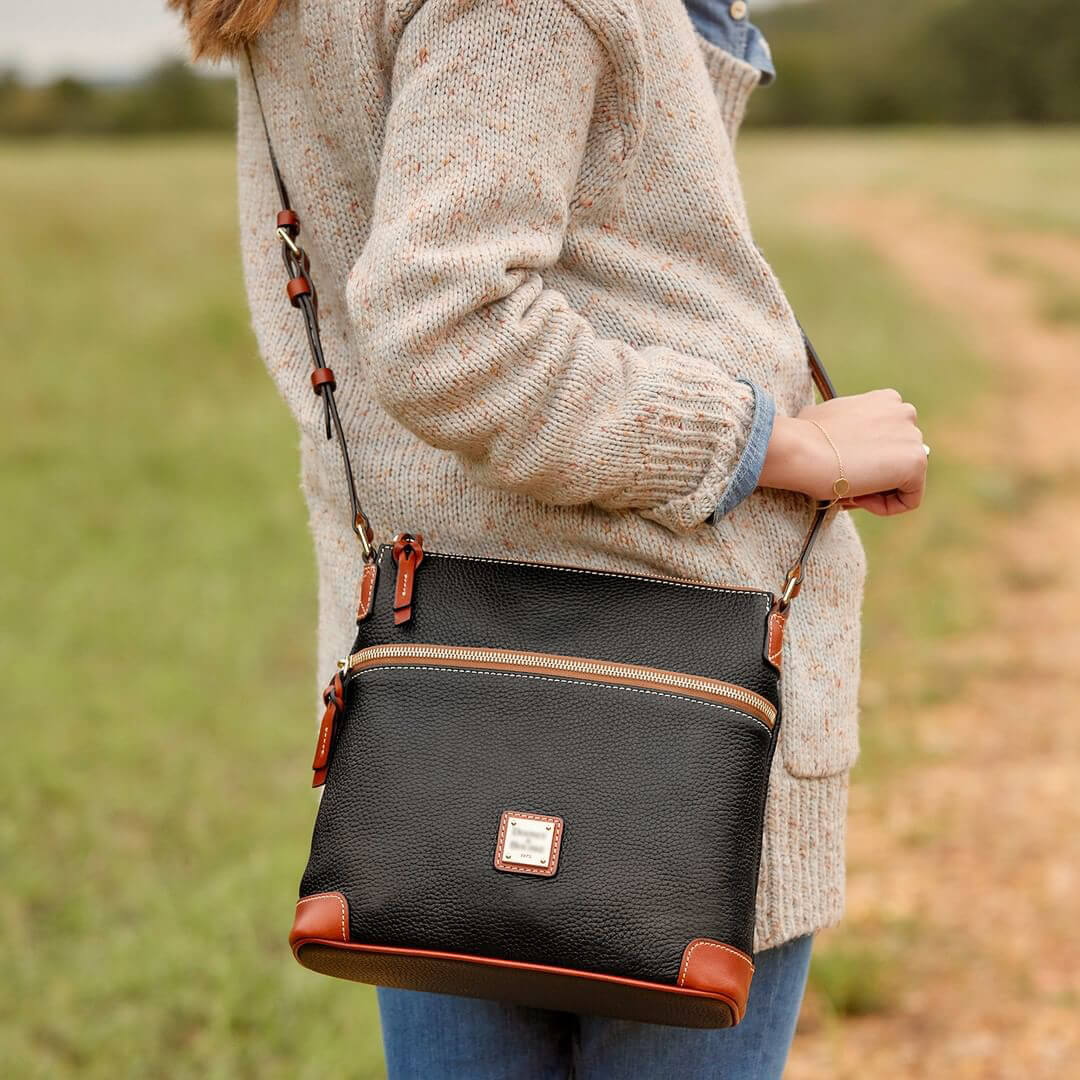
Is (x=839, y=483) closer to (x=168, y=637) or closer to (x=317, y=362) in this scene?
(x=317, y=362)

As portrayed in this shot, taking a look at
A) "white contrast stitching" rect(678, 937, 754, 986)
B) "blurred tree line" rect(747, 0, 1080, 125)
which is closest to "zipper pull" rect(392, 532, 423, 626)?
"white contrast stitching" rect(678, 937, 754, 986)

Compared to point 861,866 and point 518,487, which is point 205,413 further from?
point 518,487

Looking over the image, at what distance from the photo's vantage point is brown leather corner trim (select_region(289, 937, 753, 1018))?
1.05 m

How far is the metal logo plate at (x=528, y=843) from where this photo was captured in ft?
3.54

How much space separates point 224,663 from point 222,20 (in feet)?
13.9

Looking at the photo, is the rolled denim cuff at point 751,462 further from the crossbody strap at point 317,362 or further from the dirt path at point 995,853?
the dirt path at point 995,853

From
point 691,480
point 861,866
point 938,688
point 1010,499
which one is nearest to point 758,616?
point 691,480

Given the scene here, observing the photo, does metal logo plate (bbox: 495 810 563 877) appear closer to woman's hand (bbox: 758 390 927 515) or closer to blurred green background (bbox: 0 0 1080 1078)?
woman's hand (bbox: 758 390 927 515)

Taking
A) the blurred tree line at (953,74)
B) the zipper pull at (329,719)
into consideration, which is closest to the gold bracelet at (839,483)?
the zipper pull at (329,719)

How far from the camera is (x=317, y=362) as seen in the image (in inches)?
Result: 49.8

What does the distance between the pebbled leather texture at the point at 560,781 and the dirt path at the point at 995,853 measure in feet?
6.91

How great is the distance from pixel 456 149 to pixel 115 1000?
Answer: 103 inches

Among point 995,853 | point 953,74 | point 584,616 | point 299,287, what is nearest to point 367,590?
point 584,616

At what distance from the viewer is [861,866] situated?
3.78m
